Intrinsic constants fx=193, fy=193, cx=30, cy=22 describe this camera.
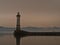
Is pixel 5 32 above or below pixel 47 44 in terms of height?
above

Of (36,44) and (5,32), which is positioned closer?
(36,44)

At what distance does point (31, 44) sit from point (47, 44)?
130 mm

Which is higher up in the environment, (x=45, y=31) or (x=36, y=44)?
(x=45, y=31)

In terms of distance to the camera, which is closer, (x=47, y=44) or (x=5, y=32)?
(x=47, y=44)

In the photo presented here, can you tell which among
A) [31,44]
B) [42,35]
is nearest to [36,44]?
[31,44]

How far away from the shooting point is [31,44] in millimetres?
1568

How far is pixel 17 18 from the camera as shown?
223 centimetres

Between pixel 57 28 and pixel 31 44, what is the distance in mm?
905

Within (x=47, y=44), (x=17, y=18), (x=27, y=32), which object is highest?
(x=17, y=18)

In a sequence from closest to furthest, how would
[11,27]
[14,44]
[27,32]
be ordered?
[14,44]
[27,32]
[11,27]

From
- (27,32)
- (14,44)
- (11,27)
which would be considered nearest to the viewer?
(14,44)

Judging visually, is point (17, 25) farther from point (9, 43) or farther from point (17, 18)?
point (9, 43)

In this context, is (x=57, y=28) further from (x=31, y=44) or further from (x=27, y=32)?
(x=31, y=44)

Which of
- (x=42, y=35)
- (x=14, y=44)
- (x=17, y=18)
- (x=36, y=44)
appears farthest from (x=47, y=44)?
(x=17, y=18)
